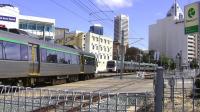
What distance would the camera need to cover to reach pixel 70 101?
20.1ft

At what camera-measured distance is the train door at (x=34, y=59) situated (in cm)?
2783

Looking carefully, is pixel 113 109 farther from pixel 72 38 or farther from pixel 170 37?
pixel 72 38

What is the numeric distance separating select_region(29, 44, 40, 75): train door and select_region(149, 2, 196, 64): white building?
5924 centimetres

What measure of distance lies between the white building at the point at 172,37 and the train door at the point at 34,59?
59.2m

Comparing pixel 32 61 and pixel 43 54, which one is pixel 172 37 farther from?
pixel 32 61

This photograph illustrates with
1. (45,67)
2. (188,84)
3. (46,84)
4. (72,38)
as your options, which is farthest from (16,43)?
(72,38)

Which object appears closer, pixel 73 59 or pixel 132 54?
pixel 73 59

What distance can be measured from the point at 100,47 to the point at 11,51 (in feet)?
351

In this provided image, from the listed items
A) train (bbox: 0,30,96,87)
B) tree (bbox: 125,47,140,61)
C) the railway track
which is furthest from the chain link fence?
tree (bbox: 125,47,140,61)

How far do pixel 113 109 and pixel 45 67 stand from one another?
2541 centimetres

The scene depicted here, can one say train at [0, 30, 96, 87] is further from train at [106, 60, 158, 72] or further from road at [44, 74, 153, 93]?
train at [106, 60, 158, 72]

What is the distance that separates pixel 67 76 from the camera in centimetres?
3953

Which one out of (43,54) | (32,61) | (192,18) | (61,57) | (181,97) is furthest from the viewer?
(61,57)

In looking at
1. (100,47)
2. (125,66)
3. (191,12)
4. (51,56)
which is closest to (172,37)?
(125,66)
